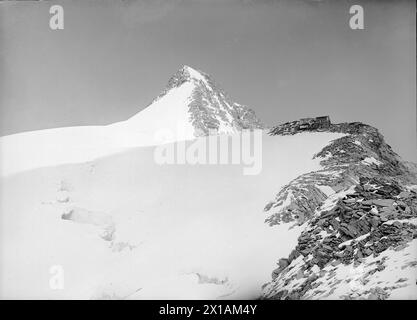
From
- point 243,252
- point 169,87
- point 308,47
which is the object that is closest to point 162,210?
point 243,252

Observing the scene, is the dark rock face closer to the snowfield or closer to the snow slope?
the snowfield

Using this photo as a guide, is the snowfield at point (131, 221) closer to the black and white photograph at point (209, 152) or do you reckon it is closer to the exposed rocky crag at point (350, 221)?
the black and white photograph at point (209, 152)

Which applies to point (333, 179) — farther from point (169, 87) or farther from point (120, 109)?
point (120, 109)

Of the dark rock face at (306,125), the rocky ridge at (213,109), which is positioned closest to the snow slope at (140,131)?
the rocky ridge at (213,109)

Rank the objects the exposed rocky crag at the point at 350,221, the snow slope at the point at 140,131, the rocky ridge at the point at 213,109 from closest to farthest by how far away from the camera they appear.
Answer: the exposed rocky crag at the point at 350,221, the snow slope at the point at 140,131, the rocky ridge at the point at 213,109

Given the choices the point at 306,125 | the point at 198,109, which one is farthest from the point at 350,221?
the point at 198,109

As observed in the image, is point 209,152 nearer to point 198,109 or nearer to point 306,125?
point 198,109
